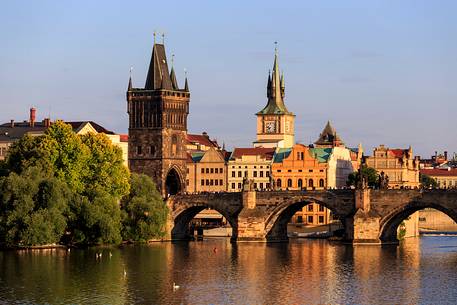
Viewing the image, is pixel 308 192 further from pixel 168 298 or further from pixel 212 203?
pixel 168 298

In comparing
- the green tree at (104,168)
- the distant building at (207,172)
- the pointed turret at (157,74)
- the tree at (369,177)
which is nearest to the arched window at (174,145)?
the pointed turret at (157,74)

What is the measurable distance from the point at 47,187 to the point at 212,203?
2966 centimetres

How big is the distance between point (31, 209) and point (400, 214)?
3704cm

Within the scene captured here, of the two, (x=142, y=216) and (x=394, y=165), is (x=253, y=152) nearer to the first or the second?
(x=394, y=165)

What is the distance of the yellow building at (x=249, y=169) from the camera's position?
177875 millimetres

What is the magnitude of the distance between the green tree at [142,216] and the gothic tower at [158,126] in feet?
60.0

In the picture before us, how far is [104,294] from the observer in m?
87.2

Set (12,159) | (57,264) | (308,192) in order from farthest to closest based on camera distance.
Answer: (308,192)
(12,159)
(57,264)

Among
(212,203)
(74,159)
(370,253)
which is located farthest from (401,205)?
(74,159)

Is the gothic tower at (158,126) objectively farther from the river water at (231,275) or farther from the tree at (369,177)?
the tree at (369,177)

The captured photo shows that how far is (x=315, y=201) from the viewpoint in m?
136

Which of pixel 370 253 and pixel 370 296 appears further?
pixel 370 253

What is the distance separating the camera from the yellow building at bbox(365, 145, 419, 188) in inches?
7259

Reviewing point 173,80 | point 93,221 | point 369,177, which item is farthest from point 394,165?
point 93,221
